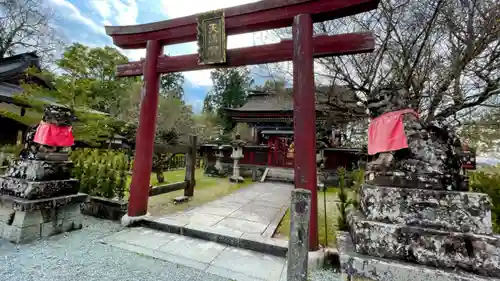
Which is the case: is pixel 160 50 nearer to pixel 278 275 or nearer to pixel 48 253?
pixel 48 253

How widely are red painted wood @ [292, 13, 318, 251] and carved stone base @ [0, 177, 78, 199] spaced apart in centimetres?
369

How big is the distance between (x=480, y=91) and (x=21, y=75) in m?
21.1

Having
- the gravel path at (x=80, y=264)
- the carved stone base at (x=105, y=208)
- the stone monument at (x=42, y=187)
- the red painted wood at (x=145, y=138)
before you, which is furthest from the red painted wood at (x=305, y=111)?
the stone monument at (x=42, y=187)

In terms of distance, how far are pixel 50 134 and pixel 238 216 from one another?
3.58 metres

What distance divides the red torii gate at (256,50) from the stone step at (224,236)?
0.45m

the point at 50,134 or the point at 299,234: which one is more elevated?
the point at 50,134

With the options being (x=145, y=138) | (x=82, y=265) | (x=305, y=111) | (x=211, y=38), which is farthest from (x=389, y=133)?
(x=145, y=138)

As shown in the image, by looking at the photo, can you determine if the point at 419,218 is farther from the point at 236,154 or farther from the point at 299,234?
the point at 236,154

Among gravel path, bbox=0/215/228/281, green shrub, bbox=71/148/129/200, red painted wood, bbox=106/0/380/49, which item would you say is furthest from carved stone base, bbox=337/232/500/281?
green shrub, bbox=71/148/129/200

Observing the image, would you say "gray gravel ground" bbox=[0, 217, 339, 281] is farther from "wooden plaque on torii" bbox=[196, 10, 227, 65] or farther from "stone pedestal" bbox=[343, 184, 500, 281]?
"wooden plaque on torii" bbox=[196, 10, 227, 65]

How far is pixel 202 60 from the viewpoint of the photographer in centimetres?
394

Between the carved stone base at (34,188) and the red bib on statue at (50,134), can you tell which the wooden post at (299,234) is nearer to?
the carved stone base at (34,188)

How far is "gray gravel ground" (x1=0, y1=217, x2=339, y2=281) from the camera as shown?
239 cm

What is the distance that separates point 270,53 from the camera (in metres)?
3.62
